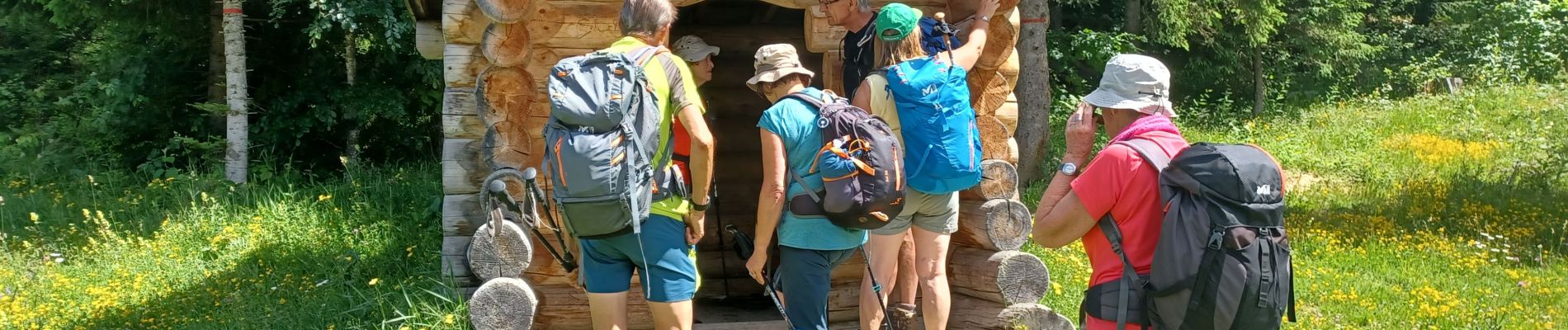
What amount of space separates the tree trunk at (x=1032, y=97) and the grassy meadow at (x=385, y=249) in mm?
380

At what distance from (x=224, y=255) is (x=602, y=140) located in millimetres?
5154

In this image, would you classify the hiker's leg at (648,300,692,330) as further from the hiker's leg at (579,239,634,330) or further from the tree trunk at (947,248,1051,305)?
the tree trunk at (947,248,1051,305)

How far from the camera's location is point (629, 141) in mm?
3607

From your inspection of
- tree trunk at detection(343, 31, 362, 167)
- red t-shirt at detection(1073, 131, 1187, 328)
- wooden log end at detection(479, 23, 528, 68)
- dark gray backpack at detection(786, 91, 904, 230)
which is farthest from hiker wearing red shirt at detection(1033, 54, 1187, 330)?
tree trunk at detection(343, 31, 362, 167)

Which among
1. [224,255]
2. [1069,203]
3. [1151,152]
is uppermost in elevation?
[1151,152]

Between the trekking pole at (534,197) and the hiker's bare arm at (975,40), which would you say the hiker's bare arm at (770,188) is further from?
the hiker's bare arm at (975,40)

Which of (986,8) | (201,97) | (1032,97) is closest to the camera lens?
(986,8)

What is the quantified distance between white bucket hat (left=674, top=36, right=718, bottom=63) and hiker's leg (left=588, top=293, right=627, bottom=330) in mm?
1311

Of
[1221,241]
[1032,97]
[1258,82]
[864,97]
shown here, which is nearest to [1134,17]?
[1258,82]

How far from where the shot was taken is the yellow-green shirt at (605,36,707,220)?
372cm

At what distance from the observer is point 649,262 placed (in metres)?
3.84

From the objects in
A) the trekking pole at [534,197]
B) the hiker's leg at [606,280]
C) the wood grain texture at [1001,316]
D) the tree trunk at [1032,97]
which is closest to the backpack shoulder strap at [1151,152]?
the hiker's leg at [606,280]

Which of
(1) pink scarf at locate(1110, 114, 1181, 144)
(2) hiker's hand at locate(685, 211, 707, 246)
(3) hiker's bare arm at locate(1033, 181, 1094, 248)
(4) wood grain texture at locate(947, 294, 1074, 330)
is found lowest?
(4) wood grain texture at locate(947, 294, 1074, 330)

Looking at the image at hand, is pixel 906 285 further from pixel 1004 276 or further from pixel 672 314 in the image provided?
pixel 672 314
